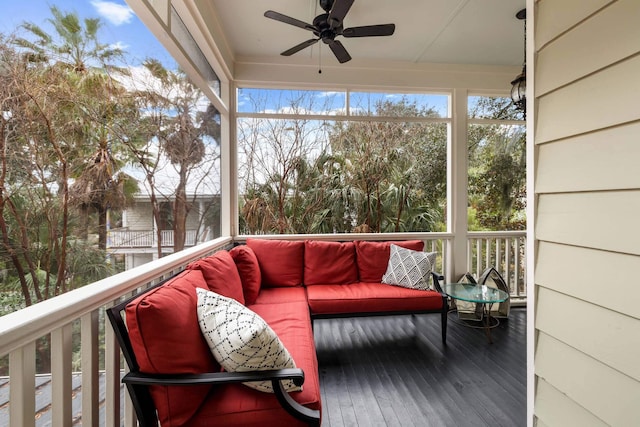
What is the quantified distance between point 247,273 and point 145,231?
2.98ft

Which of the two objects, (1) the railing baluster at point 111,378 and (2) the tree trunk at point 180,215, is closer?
(1) the railing baluster at point 111,378

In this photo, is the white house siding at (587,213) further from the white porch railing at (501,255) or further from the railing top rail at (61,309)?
the white porch railing at (501,255)

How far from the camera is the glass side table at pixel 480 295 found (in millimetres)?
2543

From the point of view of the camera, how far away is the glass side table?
254 cm

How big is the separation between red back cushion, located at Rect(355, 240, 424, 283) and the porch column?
3.83 feet

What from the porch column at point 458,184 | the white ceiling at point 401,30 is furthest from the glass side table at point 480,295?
the white ceiling at point 401,30

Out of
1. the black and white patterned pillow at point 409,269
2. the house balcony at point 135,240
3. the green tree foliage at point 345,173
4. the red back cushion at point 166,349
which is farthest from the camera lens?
the green tree foliage at point 345,173

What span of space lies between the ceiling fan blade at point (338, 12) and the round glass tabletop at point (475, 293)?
2600 mm

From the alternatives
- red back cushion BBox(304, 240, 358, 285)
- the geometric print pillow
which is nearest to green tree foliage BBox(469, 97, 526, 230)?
red back cushion BBox(304, 240, 358, 285)

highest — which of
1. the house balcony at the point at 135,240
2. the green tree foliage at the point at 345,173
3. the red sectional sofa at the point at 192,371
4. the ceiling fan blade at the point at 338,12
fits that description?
the ceiling fan blade at the point at 338,12

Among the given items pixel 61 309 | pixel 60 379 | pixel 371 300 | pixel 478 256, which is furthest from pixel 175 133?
pixel 478 256

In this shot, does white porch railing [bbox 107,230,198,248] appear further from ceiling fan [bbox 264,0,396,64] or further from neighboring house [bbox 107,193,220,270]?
ceiling fan [bbox 264,0,396,64]

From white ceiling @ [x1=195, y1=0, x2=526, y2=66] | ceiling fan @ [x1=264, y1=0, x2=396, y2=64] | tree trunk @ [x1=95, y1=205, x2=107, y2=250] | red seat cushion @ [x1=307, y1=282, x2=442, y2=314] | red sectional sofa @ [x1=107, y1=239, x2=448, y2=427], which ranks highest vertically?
white ceiling @ [x1=195, y1=0, x2=526, y2=66]

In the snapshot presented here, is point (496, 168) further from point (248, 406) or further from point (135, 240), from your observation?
point (135, 240)
